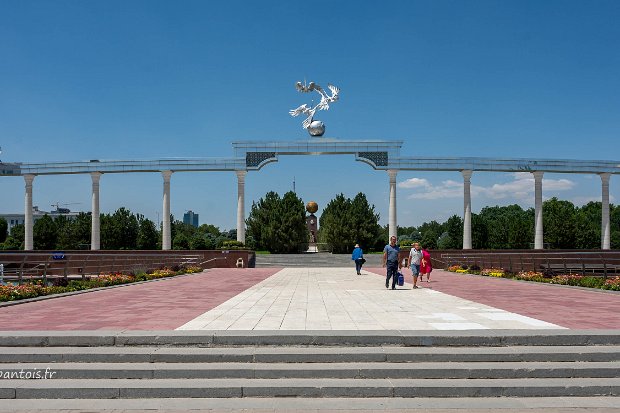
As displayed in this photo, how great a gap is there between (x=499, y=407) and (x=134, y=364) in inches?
225

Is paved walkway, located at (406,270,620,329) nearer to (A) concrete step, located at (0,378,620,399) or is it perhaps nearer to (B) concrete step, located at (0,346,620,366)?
(B) concrete step, located at (0,346,620,366)

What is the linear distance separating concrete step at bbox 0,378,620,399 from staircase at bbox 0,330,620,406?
0.05ft

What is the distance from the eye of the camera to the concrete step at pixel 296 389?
25.6 ft

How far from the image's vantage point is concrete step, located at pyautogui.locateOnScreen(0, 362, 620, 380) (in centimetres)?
834

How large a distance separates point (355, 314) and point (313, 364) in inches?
177

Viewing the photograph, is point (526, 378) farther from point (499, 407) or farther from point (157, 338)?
point (157, 338)

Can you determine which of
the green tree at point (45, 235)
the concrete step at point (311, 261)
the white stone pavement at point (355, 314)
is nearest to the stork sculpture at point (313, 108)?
the concrete step at point (311, 261)

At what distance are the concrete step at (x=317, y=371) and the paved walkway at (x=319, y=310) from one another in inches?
82.2

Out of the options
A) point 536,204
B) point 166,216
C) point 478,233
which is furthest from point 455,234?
point 166,216

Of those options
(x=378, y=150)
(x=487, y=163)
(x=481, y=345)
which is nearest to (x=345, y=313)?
(x=481, y=345)

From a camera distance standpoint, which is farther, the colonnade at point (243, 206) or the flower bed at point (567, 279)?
the colonnade at point (243, 206)

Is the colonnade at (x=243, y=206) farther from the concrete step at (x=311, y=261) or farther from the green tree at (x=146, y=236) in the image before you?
the green tree at (x=146, y=236)

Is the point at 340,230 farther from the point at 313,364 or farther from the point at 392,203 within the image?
the point at 313,364

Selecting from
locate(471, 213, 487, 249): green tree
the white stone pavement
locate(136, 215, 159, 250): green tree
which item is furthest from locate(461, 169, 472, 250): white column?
locate(136, 215, 159, 250): green tree
